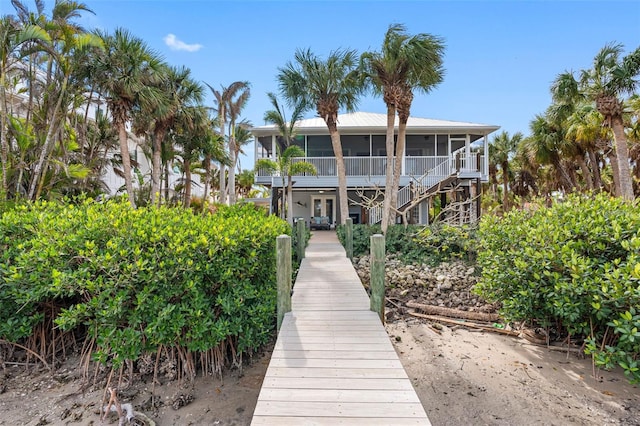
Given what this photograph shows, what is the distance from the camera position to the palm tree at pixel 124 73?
10.8 m

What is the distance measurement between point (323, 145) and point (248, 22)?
953cm

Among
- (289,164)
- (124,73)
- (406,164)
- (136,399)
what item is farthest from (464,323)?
(124,73)

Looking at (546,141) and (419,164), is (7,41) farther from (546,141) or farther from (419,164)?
(546,141)

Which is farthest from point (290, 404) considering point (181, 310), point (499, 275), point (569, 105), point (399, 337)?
point (569, 105)

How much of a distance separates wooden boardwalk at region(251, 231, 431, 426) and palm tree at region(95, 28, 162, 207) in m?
10.5

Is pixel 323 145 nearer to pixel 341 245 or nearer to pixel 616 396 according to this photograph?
pixel 341 245

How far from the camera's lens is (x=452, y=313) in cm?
638

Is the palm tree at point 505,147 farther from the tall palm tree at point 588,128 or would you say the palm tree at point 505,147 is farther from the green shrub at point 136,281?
the green shrub at point 136,281

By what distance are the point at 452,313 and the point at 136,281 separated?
5.75 metres

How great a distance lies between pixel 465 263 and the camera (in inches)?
340

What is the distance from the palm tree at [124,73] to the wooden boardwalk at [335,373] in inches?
414

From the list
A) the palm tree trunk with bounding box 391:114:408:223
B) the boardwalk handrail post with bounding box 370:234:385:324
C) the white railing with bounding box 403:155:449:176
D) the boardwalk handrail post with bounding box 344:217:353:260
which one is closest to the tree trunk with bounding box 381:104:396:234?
the palm tree trunk with bounding box 391:114:408:223

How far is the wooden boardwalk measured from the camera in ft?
8.11

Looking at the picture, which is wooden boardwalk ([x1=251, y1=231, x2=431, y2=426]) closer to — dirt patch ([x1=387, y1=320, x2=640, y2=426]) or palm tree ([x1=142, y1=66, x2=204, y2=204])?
dirt patch ([x1=387, y1=320, x2=640, y2=426])
